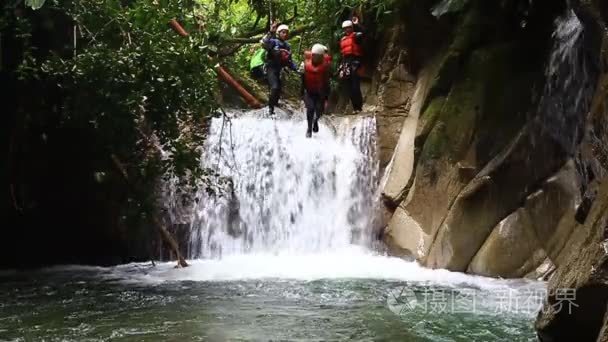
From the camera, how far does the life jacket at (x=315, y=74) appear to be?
10.1 m

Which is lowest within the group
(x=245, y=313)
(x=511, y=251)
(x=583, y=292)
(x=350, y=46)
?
(x=245, y=313)

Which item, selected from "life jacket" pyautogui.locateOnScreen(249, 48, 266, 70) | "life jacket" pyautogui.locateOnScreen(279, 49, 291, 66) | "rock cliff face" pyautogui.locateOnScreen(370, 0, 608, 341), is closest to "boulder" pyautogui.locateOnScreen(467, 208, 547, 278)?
"rock cliff face" pyautogui.locateOnScreen(370, 0, 608, 341)

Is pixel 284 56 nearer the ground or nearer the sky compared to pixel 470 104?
nearer the sky

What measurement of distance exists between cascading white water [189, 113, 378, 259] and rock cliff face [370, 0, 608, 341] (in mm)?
727

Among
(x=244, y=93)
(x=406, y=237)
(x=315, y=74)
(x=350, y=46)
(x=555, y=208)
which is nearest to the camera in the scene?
(x=555, y=208)

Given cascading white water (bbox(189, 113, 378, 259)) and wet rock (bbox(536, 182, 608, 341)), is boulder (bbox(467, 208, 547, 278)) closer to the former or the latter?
cascading white water (bbox(189, 113, 378, 259))

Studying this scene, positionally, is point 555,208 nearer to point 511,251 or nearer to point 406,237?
point 511,251

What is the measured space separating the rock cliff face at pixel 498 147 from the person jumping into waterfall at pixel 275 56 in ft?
7.40

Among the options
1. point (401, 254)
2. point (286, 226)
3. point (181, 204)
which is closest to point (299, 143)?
point (286, 226)

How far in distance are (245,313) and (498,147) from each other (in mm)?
4139

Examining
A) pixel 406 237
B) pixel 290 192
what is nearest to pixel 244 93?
pixel 290 192

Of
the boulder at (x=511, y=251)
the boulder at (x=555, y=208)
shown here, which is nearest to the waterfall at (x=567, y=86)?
the boulder at (x=555, y=208)

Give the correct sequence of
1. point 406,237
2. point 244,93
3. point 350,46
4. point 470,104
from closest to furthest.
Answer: point 470,104 → point 406,237 → point 350,46 → point 244,93

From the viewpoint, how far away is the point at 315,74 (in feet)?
33.2
